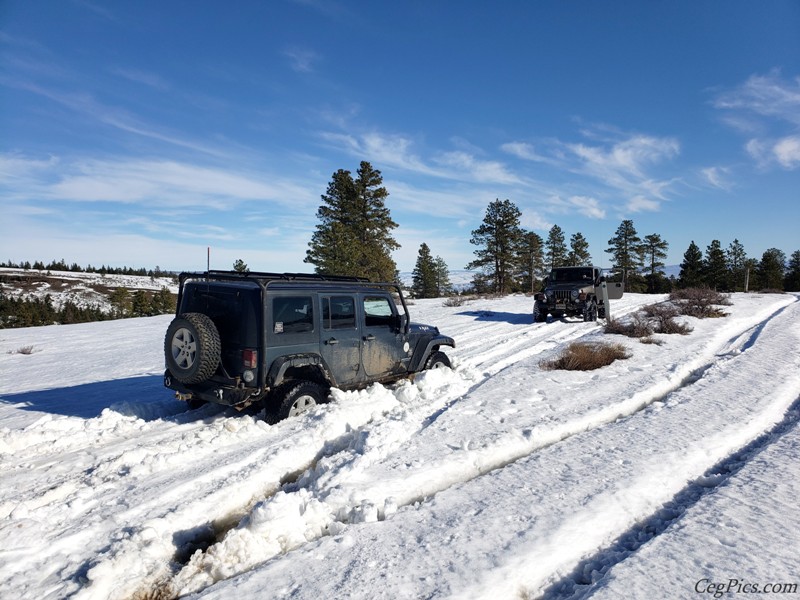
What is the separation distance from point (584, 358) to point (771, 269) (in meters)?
66.6

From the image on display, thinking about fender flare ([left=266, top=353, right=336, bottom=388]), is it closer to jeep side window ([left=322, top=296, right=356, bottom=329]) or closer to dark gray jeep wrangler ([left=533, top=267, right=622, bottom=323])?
jeep side window ([left=322, top=296, right=356, bottom=329])

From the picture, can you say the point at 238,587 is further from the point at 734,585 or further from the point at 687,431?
the point at 687,431

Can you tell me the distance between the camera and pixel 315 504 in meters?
3.48

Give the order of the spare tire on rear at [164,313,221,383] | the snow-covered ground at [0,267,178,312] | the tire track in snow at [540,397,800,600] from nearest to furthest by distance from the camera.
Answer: the tire track in snow at [540,397,800,600] → the spare tire on rear at [164,313,221,383] → the snow-covered ground at [0,267,178,312]

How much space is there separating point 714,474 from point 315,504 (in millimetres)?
3589

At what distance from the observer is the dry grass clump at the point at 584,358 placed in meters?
7.84

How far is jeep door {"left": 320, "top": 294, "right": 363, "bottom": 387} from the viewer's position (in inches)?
235

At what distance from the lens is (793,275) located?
178 ft

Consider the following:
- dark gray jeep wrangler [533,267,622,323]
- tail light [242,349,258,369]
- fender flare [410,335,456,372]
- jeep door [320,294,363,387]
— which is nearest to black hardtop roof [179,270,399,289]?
jeep door [320,294,363,387]

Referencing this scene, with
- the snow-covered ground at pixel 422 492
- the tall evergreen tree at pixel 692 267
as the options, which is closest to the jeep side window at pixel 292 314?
the snow-covered ground at pixel 422 492

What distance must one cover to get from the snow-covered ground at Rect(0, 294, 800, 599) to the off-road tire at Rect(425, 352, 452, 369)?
30.5 inches

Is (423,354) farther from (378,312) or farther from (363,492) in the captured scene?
(363,492)

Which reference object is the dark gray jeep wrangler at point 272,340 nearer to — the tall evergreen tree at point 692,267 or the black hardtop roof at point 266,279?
the black hardtop roof at point 266,279

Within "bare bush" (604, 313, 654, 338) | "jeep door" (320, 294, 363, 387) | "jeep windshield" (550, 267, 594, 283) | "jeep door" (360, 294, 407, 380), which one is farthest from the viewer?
"jeep windshield" (550, 267, 594, 283)
